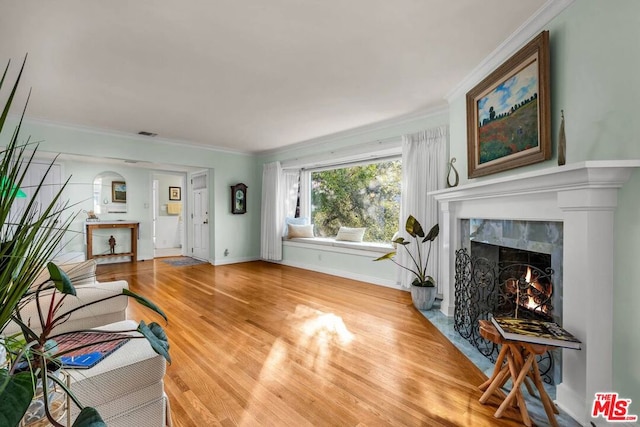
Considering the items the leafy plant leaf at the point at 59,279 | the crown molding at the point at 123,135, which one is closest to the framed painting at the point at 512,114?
the leafy plant leaf at the point at 59,279

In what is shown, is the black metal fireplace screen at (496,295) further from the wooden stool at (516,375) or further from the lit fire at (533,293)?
the wooden stool at (516,375)

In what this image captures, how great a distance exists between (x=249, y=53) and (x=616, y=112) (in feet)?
8.04

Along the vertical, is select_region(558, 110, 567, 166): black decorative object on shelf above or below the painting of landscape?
below

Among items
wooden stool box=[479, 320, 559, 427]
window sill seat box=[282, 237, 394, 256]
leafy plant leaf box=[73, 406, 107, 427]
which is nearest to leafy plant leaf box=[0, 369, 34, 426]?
leafy plant leaf box=[73, 406, 107, 427]

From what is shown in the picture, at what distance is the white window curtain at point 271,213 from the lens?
6312mm

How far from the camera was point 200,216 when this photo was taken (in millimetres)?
7020

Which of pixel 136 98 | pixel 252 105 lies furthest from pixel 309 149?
pixel 136 98

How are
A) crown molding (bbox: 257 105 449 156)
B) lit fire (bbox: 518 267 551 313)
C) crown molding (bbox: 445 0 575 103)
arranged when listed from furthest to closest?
crown molding (bbox: 257 105 449 156) < lit fire (bbox: 518 267 551 313) < crown molding (bbox: 445 0 575 103)

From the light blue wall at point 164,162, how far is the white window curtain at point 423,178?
12.1 feet

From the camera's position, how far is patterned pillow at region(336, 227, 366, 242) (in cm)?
536

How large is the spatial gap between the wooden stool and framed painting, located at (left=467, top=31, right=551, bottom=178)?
3.93ft

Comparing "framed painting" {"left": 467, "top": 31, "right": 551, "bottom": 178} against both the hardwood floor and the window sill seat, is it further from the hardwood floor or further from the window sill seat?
→ the window sill seat

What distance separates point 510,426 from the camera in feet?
5.56

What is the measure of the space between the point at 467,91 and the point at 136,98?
3.54m
